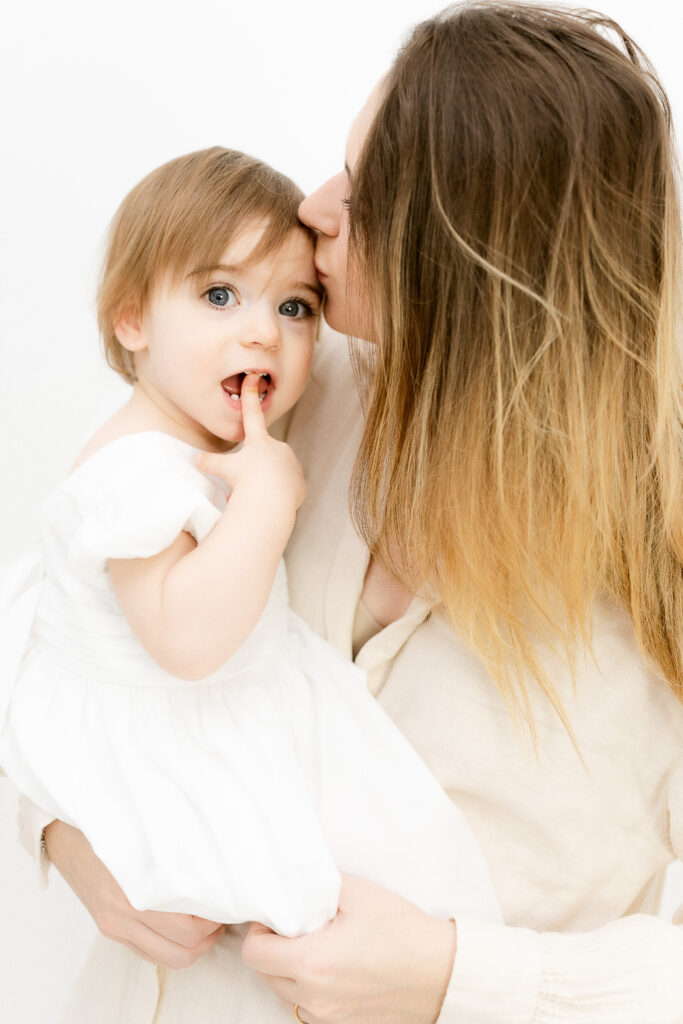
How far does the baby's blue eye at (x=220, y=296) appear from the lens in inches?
43.0

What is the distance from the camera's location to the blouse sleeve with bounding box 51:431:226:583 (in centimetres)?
93

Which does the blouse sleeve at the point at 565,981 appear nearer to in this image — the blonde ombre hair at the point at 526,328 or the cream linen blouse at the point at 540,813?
the cream linen blouse at the point at 540,813

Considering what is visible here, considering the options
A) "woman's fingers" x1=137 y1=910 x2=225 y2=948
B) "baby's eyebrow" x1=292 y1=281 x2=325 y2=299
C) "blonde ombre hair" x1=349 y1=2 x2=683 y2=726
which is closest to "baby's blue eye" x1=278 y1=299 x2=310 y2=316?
"baby's eyebrow" x1=292 y1=281 x2=325 y2=299

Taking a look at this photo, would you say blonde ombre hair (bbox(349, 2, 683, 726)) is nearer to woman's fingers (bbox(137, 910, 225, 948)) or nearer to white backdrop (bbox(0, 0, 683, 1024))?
woman's fingers (bbox(137, 910, 225, 948))

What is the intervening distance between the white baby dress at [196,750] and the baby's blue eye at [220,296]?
17cm

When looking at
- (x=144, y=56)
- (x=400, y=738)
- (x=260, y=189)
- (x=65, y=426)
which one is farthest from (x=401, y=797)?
(x=144, y=56)

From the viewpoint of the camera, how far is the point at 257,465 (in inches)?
41.6

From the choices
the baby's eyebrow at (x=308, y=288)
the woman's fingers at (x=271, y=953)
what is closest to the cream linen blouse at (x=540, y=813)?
the woman's fingers at (x=271, y=953)

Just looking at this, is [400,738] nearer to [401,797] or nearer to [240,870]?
[401,797]

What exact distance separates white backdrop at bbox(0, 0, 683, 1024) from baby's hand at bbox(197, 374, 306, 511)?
0.61 m

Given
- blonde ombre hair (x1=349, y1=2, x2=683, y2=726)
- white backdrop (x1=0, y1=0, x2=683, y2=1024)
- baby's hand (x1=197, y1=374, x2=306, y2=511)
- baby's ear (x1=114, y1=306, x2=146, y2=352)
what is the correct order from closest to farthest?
1. blonde ombre hair (x1=349, y1=2, x2=683, y2=726)
2. baby's hand (x1=197, y1=374, x2=306, y2=511)
3. baby's ear (x1=114, y1=306, x2=146, y2=352)
4. white backdrop (x1=0, y1=0, x2=683, y2=1024)

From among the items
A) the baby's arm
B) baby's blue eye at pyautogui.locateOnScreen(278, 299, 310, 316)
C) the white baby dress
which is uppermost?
baby's blue eye at pyautogui.locateOnScreen(278, 299, 310, 316)

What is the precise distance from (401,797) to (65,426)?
1.07 m

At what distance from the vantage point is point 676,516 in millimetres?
1012
